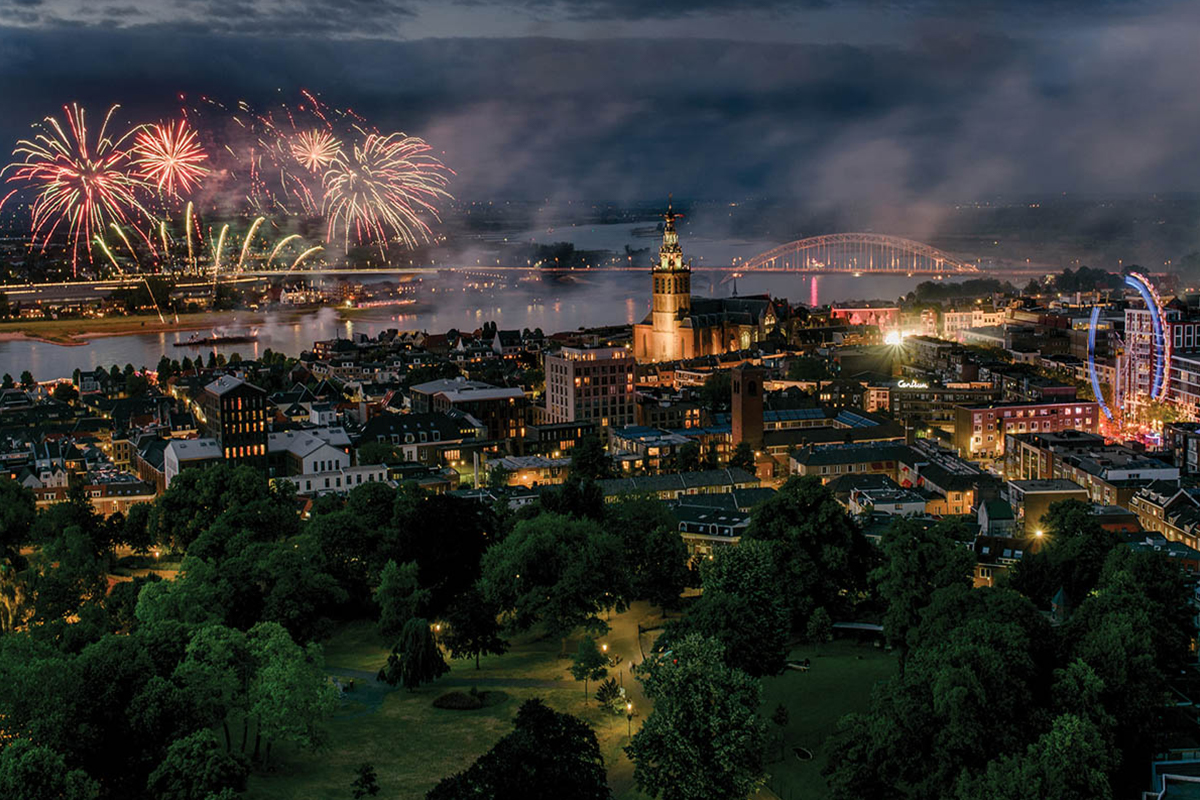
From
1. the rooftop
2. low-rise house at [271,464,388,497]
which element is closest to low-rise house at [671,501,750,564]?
the rooftop

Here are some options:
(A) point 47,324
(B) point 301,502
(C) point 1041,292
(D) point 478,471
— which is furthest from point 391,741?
(C) point 1041,292

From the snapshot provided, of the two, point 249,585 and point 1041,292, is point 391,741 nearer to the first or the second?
point 249,585

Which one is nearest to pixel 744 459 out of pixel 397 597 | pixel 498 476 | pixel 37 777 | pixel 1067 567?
pixel 498 476

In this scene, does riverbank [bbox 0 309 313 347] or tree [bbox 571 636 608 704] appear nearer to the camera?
tree [bbox 571 636 608 704]

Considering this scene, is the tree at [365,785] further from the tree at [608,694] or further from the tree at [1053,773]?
the tree at [1053,773]

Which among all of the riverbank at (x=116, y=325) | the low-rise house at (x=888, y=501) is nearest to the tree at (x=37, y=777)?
the low-rise house at (x=888, y=501)

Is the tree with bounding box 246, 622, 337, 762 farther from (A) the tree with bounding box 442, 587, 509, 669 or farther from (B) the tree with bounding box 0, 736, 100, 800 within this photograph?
(A) the tree with bounding box 442, 587, 509, 669
